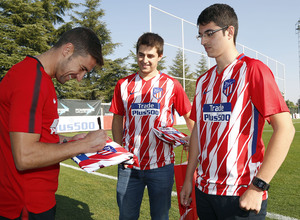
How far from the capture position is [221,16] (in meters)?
1.81

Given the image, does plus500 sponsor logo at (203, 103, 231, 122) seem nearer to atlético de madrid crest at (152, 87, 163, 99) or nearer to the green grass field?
atlético de madrid crest at (152, 87, 163, 99)

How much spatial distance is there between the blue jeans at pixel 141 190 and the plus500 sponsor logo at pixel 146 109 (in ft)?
1.86

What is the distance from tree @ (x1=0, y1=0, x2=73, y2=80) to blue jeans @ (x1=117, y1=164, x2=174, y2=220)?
26.7 metres

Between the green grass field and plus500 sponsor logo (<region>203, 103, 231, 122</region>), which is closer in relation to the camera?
plus500 sponsor logo (<region>203, 103, 231, 122</region>)

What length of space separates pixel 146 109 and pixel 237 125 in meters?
1.22

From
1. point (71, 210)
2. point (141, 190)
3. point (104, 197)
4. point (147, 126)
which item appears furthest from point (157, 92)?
point (104, 197)

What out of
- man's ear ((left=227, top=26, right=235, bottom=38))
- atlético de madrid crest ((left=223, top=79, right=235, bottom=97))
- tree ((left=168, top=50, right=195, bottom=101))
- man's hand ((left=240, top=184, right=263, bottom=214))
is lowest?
man's hand ((left=240, top=184, right=263, bottom=214))

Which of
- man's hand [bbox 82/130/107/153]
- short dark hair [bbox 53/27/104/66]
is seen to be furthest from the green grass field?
short dark hair [bbox 53/27/104/66]

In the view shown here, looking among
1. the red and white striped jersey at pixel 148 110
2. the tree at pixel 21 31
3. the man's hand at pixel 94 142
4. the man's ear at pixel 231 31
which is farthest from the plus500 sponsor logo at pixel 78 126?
the man's ear at pixel 231 31

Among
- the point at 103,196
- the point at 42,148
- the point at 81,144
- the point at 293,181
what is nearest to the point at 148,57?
the point at 81,144

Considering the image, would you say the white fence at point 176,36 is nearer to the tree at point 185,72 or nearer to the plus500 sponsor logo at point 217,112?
the tree at point 185,72

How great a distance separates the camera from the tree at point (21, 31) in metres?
26.2

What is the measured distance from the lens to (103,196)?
456cm

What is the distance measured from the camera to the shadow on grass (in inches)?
147
